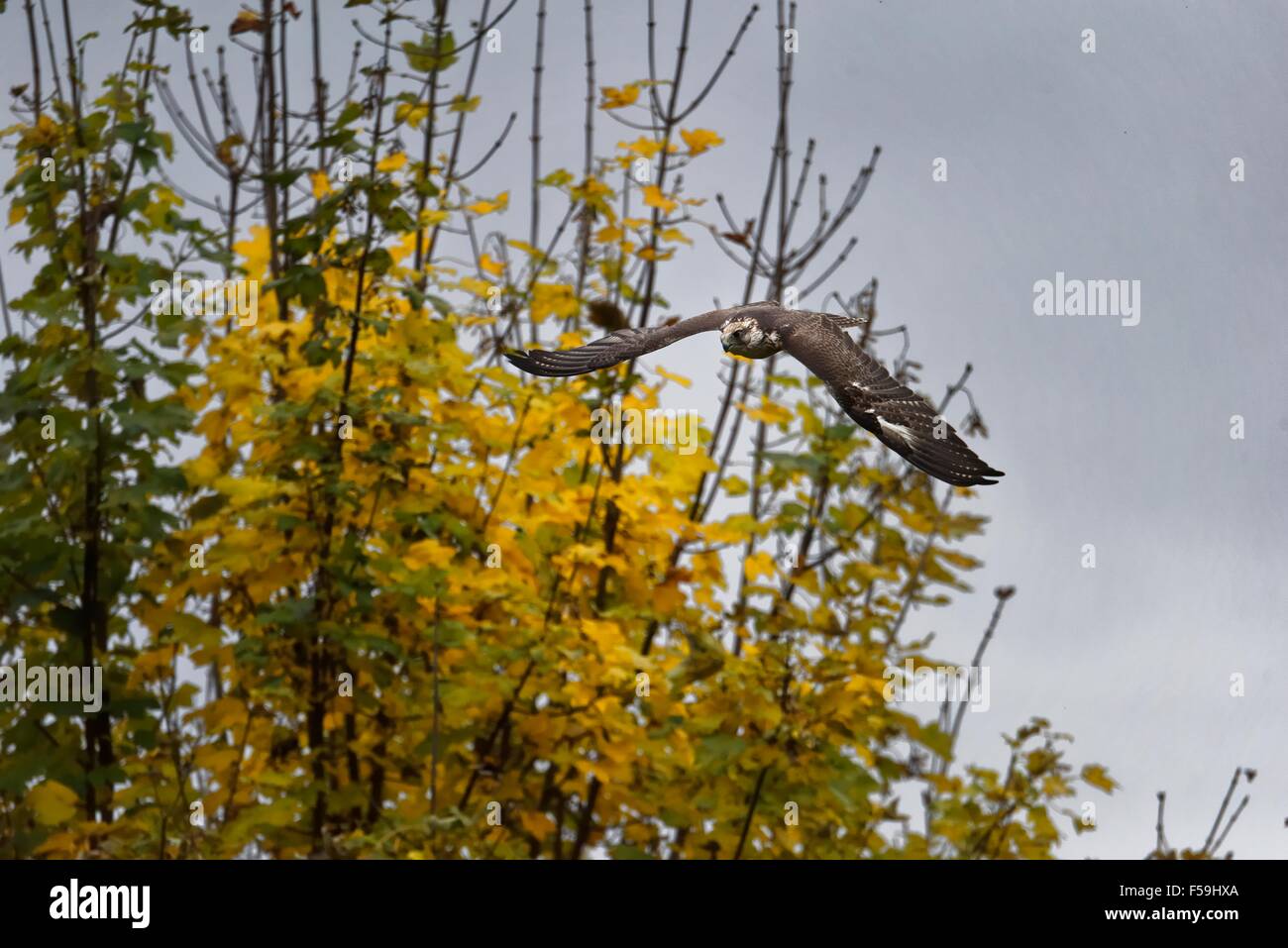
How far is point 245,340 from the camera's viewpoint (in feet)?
25.8

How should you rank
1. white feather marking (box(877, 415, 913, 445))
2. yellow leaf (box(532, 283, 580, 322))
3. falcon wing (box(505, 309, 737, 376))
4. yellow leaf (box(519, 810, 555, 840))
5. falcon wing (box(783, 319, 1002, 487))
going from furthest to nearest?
yellow leaf (box(532, 283, 580, 322)), yellow leaf (box(519, 810, 555, 840)), falcon wing (box(505, 309, 737, 376)), white feather marking (box(877, 415, 913, 445)), falcon wing (box(783, 319, 1002, 487))

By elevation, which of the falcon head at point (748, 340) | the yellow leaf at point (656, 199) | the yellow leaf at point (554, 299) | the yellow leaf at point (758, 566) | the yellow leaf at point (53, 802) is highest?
the yellow leaf at point (656, 199)

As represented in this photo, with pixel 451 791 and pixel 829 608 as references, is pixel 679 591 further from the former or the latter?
pixel 451 791

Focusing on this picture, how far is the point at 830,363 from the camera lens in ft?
19.6

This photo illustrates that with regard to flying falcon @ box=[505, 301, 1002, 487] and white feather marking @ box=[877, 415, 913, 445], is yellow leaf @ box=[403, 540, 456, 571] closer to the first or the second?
flying falcon @ box=[505, 301, 1002, 487]

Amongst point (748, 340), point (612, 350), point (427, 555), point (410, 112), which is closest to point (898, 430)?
point (748, 340)

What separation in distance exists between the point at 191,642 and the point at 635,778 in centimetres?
209

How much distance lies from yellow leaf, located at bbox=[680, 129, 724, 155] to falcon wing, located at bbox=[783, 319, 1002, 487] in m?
2.14

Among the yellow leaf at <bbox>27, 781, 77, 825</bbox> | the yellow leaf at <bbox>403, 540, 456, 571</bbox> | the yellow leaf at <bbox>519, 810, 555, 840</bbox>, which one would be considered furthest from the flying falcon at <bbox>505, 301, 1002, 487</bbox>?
the yellow leaf at <bbox>27, 781, 77, 825</bbox>

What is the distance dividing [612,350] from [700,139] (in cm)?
216

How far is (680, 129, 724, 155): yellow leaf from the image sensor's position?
8250 mm

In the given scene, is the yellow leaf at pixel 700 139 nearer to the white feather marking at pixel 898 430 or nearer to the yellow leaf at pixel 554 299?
the yellow leaf at pixel 554 299

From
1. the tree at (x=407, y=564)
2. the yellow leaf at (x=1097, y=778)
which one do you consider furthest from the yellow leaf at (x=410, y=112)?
the yellow leaf at (x=1097, y=778)

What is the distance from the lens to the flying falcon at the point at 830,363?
5.70m
